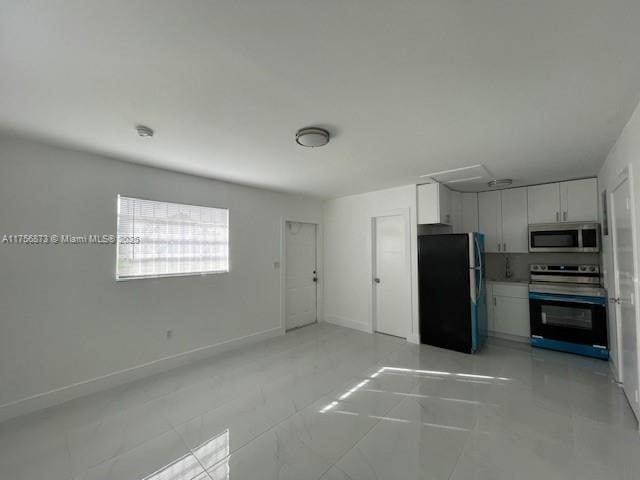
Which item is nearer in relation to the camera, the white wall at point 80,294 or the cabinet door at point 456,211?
the white wall at point 80,294

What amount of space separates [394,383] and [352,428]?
91 centimetres

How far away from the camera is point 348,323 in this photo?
5.06m

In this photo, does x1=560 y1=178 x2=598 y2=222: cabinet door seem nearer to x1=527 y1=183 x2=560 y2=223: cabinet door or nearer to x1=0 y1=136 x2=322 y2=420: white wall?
x1=527 y1=183 x2=560 y2=223: cabinet door

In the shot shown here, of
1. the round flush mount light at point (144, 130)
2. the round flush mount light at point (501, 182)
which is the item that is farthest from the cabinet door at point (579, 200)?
the round flush mount light at point (144, 130)

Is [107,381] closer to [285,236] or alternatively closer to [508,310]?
[285,236]

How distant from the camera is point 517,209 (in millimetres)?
4359

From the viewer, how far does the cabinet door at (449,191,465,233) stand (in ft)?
14.8

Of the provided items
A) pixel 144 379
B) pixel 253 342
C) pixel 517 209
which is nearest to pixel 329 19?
pixel 144 379

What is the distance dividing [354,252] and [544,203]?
3022 millimetres

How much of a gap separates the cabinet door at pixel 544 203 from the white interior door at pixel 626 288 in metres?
1.40

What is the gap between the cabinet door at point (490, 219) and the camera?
4512 millimetres

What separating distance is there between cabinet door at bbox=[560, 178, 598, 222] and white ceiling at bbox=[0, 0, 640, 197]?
1.56m

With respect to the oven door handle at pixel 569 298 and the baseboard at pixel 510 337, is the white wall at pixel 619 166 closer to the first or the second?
the oven door handle at pixel 569 298

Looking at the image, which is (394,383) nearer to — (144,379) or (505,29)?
(144,379)
